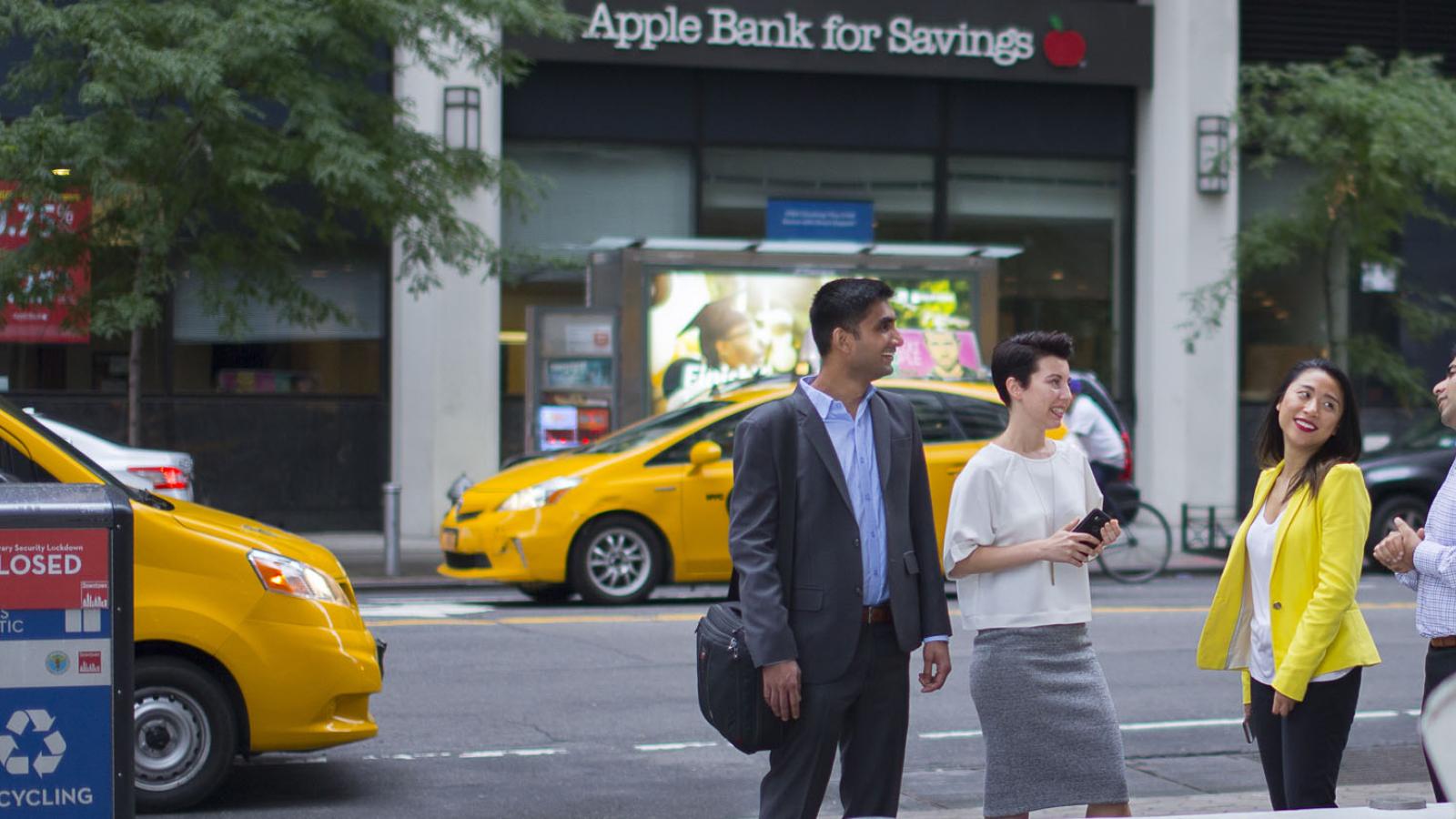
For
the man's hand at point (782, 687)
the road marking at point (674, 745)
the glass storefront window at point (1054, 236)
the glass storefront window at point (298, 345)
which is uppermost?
the glass storefront window at point (1054, 236)

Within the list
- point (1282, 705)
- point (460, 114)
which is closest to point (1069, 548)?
point (1282, 705)

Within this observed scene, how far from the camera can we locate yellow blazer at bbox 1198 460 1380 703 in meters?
4.91

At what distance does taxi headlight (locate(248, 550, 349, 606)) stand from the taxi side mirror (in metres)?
6.41

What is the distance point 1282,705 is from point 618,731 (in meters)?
4.47

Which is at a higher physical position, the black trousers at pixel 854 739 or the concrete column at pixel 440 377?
the concrete column at pixel 440 377

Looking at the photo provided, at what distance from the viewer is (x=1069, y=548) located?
4969 millimetres

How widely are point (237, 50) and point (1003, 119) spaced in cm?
1073

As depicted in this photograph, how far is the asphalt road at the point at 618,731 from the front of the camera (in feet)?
24.3

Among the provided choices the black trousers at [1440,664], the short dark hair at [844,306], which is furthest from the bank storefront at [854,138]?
the black trousers at [1440,664]

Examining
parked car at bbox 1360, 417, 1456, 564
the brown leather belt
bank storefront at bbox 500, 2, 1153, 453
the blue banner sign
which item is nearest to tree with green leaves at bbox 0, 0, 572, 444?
bank storefront at bbox 500, 2, 1153, 453

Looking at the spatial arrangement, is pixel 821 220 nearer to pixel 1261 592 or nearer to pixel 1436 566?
pixel 1261 592

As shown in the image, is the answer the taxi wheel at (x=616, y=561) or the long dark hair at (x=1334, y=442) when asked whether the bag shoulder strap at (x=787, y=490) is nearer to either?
the long dark hair at (x=1334, y=442)

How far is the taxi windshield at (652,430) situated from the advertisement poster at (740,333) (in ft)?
13.2

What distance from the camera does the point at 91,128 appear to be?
1486 centimetres
